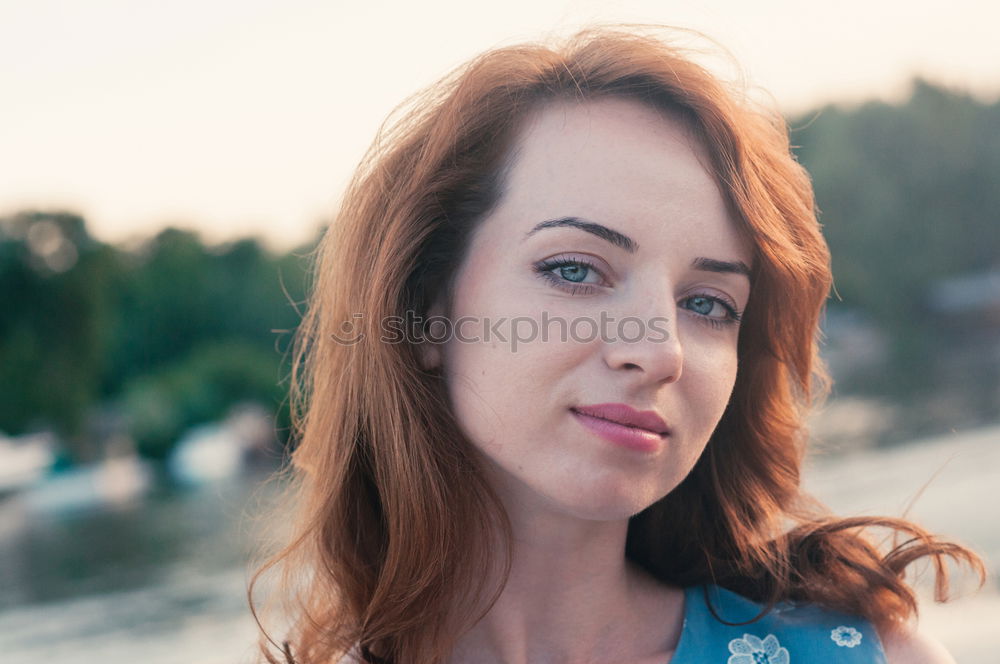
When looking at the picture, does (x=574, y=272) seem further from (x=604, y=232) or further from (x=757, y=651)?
(x=757, y=651)

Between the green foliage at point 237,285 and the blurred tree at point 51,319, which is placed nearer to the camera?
the blurred tree at point 51,319

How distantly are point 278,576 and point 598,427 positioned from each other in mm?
799

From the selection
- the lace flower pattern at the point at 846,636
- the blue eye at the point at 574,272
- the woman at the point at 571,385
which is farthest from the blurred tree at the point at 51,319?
the lace flower pattern at the point at 846,636

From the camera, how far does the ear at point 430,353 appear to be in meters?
1.57

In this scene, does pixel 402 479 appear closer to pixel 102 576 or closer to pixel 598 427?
pixel 598 427

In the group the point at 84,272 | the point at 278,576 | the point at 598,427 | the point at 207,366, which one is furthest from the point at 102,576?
the point at 207,366

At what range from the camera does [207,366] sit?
13055mm

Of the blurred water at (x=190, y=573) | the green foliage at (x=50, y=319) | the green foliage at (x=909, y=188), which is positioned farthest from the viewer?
the green foliage at (x=909, y=188)

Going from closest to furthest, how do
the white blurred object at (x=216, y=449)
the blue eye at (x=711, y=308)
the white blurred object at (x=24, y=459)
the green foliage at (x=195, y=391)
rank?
the blue eye at (x=711, y=308) < the white blurred object at (x=24, y=459) < the white blurred object at (x=216, y=449) < the green foliage at (x=195, y=391)

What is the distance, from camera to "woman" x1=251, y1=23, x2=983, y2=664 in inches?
55.4

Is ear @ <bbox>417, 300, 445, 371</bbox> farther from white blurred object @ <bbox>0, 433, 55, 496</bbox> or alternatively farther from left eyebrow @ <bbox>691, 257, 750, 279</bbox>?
white blurred object @ <bbox>0, 433, 55, 496</bbox>

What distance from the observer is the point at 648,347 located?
4.48 feet

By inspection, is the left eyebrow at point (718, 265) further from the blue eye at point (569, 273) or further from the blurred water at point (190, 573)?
the blurred water at point (190, 573)

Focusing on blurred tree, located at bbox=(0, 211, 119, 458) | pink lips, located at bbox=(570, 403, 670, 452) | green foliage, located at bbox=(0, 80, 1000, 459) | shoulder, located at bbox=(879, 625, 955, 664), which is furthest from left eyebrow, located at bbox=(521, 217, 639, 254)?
blurred tree, located at bbox=(0, 211, 119, 458)
